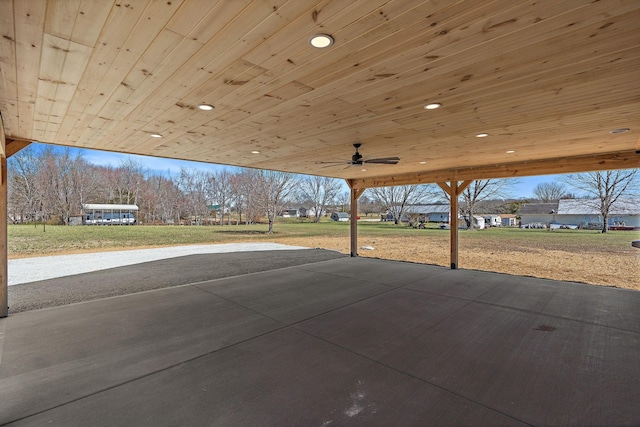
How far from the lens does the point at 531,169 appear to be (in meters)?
5.43

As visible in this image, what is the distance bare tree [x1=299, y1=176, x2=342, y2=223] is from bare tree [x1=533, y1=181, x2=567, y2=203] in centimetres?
2082

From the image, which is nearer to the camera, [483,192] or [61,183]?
[61,183]

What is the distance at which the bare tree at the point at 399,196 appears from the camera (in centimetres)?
2398

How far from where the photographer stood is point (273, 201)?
17.4 m

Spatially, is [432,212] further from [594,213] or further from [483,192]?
→ [594,213]

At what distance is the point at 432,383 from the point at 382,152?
11.9 ft

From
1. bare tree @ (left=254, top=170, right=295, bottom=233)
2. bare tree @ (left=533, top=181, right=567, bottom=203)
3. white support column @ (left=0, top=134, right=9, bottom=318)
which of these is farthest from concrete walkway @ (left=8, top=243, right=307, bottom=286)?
bare tree @ (left=533, top=181, right=567, bottom=203)

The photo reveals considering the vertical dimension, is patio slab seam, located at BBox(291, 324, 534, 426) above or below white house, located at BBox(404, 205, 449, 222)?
below

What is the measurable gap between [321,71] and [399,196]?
2394 cm

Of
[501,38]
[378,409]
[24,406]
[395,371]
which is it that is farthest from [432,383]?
[24,406]

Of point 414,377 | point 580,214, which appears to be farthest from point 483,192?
point 414,377

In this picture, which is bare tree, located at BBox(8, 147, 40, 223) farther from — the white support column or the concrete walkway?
the white support column

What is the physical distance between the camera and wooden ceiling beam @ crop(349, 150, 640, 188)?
15.0ft

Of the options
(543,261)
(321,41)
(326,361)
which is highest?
(321,41)
